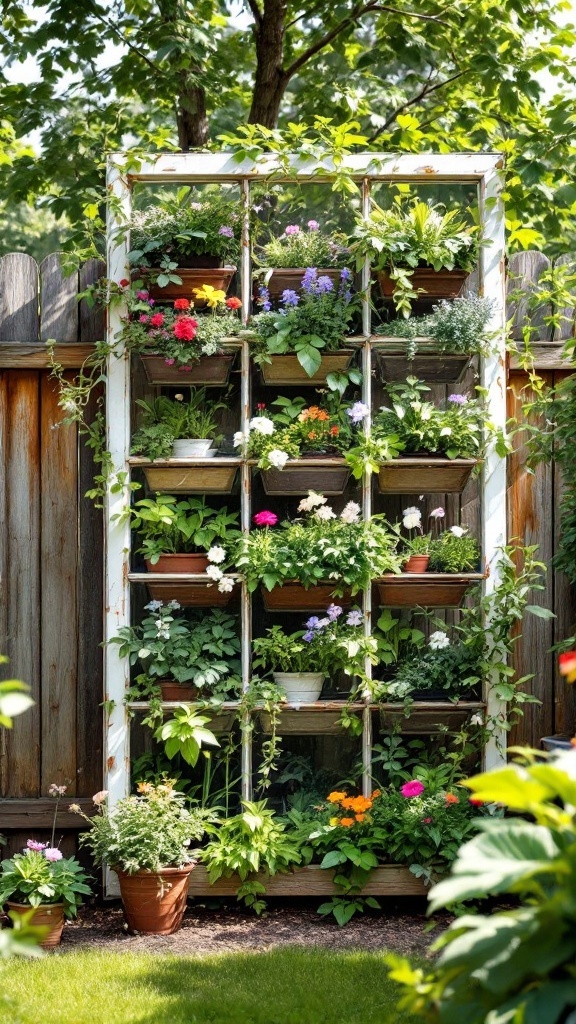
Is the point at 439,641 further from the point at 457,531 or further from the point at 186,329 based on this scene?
the point at 186,329

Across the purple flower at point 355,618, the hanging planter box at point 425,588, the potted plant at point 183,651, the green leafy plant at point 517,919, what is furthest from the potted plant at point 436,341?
the green leafy plant at point 517,919

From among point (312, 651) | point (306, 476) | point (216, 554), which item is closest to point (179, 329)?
point (306, 476)

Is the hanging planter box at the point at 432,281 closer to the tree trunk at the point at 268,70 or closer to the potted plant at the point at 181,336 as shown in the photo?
the potted plant at the point at 181,336

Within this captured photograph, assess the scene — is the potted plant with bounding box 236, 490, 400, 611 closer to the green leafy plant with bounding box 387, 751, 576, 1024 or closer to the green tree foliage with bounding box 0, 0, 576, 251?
the green tree foliage with bounding box 0, 0, 576, 251

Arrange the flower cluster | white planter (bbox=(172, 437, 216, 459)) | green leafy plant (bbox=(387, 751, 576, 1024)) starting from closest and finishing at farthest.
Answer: green leafy plant (bbox=(387, 751, 576, 1024)) < the flower cluster < white planter (bbox=(172, 437, 216, 459))

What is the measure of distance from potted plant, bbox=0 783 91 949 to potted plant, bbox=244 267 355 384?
1965 millimetres

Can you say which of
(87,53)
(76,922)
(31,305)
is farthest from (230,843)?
(87,53)

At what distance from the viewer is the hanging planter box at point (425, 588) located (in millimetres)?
4230

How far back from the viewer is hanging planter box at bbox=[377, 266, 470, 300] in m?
4.32

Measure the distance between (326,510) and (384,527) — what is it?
439 millimetres

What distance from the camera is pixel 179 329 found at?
4164 millimetres

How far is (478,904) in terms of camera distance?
409cm

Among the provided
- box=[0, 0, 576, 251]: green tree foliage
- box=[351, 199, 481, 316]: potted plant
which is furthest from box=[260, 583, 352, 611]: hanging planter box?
box=[0, 0, 576, 251]: green tree foliage

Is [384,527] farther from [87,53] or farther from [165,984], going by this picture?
[87,53]
